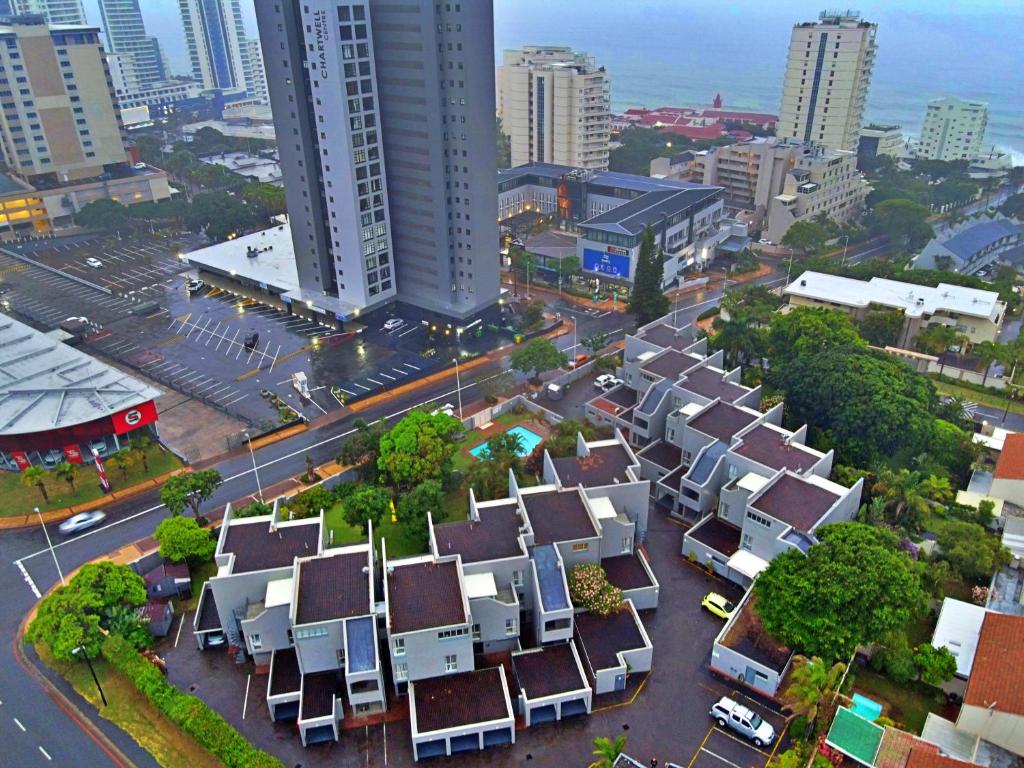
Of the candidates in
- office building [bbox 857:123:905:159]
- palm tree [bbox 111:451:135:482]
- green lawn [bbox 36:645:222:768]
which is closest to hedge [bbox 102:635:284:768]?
green lawn [bbox 36:645:222:768]

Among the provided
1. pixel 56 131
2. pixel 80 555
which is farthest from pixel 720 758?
pixel 56 131

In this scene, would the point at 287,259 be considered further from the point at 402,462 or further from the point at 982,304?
the point at 982,304

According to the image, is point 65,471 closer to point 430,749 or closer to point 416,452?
point 416,452

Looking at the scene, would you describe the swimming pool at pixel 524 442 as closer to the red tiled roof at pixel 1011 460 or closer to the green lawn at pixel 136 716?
the green lawn at pixel 136 716

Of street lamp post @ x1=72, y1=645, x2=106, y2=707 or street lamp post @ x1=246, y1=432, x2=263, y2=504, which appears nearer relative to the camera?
street lamp post @ x1=72, y1=645, x2=106, y2=707

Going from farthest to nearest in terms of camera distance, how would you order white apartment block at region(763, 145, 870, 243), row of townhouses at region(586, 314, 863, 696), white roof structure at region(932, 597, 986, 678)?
white apartment block at region(763, 145, 870, 243)
row of townhouses at region(586, 314, 863, 696)
white roof structure at region(932, 597, 986, 678)

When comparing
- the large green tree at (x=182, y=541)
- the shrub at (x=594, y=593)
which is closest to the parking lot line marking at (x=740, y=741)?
the shrub at (x=594, y=593)

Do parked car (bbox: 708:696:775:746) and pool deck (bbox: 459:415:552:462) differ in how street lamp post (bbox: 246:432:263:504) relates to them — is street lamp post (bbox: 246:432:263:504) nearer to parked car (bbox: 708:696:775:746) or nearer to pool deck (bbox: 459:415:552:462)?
pool deck (bbox: 459:415:552:462)
